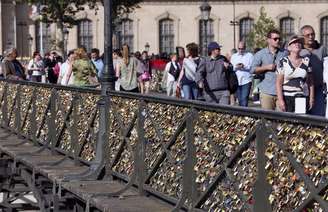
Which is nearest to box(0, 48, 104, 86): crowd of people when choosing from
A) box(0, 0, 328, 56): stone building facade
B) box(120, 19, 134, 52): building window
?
box(0, 0, 328, 56): stone building facade

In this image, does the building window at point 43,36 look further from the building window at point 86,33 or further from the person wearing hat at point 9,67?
the person wearing hat at point 9,67

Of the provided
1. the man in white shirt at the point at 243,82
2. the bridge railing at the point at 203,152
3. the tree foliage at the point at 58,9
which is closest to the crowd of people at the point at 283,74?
the bridge railing at the point at 203,152

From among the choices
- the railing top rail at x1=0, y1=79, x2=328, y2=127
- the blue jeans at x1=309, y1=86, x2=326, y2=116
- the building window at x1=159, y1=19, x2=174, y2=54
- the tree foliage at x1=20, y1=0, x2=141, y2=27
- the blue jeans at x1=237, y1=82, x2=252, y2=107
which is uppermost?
the tree foliage at x1=20, y1=0, x2=141, y2=27

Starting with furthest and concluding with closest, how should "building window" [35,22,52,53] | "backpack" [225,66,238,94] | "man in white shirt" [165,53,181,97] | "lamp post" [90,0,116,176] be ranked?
"building window" [35,22,52,53] → "man in white shirt" [165,53,181,97] → "backpack" [225,66,238,94] → "lamp post" [90,0,116,176]

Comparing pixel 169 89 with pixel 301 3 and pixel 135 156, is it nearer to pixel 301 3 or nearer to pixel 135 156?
pixel 135 156

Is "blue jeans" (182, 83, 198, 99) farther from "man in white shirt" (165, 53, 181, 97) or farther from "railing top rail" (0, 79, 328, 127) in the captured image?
"railing top rail" (0, 79, 328, 127)

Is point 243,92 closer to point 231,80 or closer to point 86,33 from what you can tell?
point 231,80

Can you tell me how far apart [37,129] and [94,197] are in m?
5.71

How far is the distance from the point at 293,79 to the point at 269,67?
145 centimetres

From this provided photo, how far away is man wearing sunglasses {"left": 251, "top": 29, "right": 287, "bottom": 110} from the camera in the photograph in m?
12.9

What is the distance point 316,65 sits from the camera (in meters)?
12.0

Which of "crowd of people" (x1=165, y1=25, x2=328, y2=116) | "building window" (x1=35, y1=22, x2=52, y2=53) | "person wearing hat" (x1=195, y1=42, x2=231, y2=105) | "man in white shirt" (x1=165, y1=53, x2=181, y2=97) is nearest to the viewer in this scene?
"crowd of people" (x1=165, y1=25, x2=328, y2=116)

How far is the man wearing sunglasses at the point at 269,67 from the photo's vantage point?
12.9 m

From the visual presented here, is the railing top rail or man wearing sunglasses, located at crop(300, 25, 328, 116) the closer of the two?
the railing top rail
